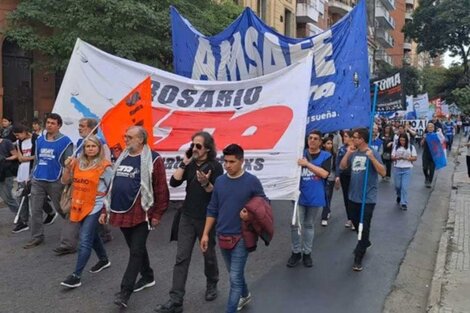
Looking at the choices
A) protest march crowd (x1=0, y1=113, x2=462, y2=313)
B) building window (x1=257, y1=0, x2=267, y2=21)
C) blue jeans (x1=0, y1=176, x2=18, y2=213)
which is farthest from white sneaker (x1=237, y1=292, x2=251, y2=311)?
building window (x1=257, y1=0, x2=267, y2=21)

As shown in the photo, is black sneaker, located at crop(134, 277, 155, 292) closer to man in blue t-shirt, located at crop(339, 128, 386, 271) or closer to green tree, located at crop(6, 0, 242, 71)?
man in blue t-shirt, located at crop(339, 128, 386, 271)

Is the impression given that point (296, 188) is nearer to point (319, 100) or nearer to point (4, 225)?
point (319, 100)

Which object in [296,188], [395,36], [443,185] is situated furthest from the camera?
[395,36]

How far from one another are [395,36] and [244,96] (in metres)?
77.2

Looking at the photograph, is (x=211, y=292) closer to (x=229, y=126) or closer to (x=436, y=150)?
(x=229, y=126)

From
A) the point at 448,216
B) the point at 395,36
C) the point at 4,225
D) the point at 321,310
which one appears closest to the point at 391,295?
the point at 321,310

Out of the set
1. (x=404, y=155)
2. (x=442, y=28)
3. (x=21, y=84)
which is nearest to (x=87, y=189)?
(x=404, y=155)

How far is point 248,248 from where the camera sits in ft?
14.3

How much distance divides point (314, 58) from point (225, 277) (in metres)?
3.41

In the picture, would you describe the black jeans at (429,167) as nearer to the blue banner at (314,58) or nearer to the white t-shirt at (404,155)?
the white t-shirt at (404,155)

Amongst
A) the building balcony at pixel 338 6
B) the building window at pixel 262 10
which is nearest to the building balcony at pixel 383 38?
the building balcony at pixel 338 6

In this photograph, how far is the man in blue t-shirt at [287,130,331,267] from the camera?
20.0 ft

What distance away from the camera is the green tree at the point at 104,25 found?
14562 millimetres

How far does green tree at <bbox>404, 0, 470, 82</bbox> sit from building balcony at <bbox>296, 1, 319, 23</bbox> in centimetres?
1901
